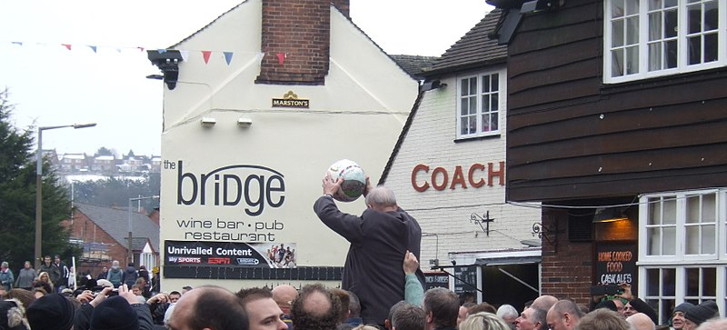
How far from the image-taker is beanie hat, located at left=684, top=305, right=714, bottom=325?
1087 centimetres

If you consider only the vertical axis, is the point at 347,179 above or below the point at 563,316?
above

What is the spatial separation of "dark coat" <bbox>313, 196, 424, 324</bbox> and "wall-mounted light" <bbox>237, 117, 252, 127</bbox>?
20.2 metres

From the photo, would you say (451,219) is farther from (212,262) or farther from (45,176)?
→ (45,176)

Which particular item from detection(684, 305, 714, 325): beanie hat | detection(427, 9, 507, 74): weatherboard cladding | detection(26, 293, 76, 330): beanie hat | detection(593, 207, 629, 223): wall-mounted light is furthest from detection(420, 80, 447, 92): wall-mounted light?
detection(26, 293, 76, 330): beanie hat

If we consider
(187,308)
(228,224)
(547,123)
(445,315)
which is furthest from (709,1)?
(228,224)

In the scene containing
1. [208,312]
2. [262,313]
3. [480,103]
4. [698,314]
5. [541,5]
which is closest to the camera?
[208,312]

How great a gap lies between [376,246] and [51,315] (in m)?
3.05

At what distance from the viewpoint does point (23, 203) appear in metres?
52.8

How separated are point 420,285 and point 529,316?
90 cm

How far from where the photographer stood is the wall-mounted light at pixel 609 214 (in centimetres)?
1627

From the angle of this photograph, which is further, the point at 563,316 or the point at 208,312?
the point at 563,316

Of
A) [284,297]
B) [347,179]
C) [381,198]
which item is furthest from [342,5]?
[284,297]

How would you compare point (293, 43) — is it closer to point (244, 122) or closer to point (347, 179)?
point (244, 122)

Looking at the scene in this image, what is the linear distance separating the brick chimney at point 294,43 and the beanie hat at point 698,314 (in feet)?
66.9
